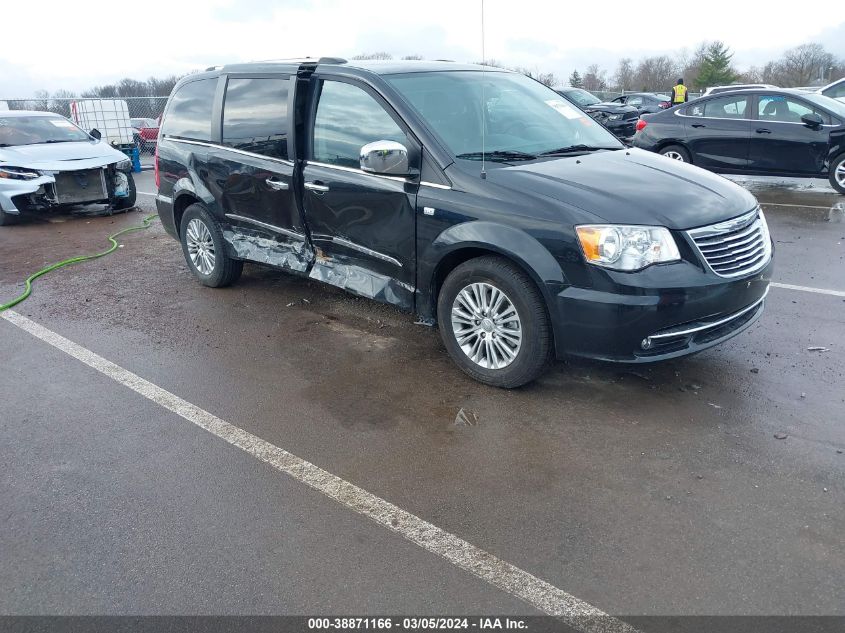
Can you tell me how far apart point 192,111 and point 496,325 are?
388 centimetres

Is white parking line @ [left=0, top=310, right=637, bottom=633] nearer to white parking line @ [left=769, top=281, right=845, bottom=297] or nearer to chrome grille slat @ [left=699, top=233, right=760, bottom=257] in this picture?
chrome grille slat @ [left=699, top=233, right=760, bottom=257]

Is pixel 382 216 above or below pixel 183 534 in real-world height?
above

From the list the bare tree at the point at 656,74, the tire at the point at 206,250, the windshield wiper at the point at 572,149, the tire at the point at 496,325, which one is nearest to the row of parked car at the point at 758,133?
the windshield wiper at the point at 572,149

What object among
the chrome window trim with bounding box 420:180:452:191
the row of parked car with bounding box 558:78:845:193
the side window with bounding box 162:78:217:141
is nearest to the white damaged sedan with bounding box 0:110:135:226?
the side window with bounding box 162:78:217:141

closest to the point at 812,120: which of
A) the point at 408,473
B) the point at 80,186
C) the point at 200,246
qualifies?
the point at 200,246

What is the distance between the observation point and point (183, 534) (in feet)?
10.1

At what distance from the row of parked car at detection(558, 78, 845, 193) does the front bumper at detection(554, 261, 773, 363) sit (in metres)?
7.98

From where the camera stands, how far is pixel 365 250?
4.94m

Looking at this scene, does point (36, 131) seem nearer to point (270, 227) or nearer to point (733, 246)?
point (270, 227)

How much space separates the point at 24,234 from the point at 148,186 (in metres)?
4.85

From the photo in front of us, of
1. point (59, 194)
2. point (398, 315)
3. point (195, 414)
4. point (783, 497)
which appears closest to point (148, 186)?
point (59, 194)

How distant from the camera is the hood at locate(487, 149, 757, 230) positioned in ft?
12.8

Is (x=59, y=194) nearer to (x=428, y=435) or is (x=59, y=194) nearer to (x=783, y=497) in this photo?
(x=428, y=435)

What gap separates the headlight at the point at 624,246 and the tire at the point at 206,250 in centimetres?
371
